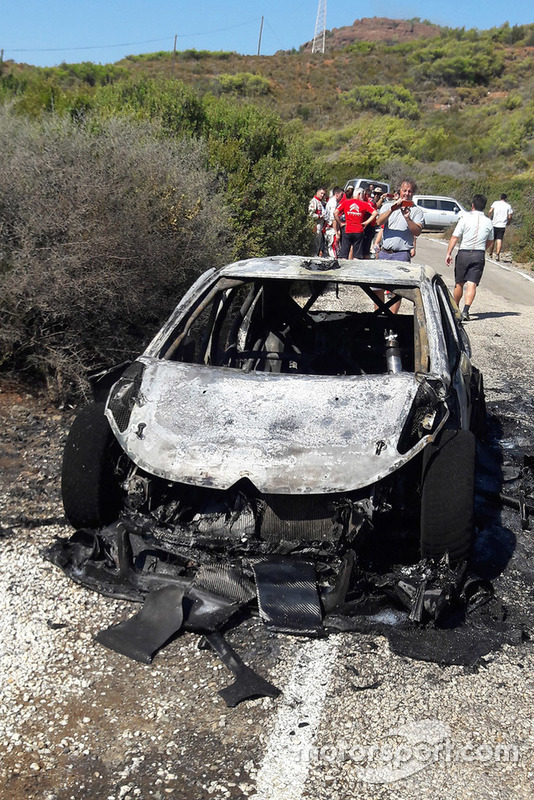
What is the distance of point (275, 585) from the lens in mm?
3852

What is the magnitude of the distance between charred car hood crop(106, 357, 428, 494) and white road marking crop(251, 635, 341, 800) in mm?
776

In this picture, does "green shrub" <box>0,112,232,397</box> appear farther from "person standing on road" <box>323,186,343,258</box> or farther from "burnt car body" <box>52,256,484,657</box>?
"person standing on road" <box>323,186,343,258</box>

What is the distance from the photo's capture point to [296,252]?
14.4 m

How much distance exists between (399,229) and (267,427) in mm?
6257

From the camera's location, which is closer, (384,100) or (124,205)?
(124,205)

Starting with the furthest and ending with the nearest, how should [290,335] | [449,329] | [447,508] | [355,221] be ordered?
[355,221] < [290,335] < [449,329] < [447,508]

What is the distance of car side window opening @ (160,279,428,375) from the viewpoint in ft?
19.0

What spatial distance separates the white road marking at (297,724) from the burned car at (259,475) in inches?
6.6

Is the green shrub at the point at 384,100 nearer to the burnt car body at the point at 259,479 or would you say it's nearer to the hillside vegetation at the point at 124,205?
the hillside vegetation at the point at 124,205

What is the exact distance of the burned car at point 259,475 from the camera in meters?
3.92

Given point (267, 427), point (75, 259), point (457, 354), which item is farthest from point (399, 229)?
point (267, 427)

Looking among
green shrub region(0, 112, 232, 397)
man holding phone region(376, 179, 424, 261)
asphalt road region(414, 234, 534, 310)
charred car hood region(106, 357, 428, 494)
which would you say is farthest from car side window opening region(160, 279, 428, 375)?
asphalt road region(414, 234, 534, 310)

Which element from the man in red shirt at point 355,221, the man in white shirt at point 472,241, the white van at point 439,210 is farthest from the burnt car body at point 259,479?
the white van at point 439,210

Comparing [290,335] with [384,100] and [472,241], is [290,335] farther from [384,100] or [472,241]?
[384,100]
